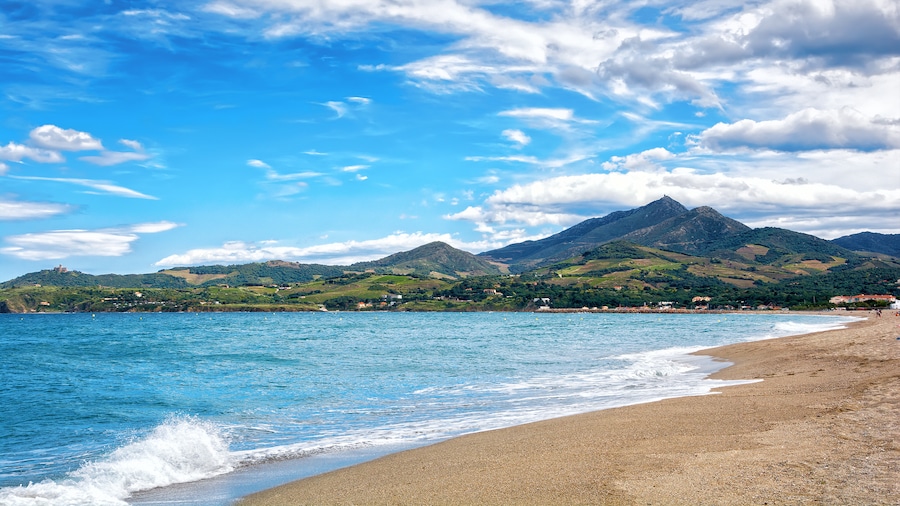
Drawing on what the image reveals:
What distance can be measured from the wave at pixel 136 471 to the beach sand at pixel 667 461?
2705 mm

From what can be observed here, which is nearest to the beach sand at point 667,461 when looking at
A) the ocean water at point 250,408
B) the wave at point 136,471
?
the ocean water at point 250,408

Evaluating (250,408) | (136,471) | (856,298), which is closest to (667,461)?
(136,471)

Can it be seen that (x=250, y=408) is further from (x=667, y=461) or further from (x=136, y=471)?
(x=667, y=461)

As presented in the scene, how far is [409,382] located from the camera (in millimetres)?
27484

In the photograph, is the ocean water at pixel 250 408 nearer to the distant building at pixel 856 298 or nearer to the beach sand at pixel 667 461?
the beach sand at pixel 667 461

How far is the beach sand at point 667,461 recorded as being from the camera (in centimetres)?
840

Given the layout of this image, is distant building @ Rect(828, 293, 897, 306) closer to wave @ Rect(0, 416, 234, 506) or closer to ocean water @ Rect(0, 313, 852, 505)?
ocean water @ Rect(0, 313, 852, 505)

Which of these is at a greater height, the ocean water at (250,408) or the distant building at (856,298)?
the ocean water at (250,408)

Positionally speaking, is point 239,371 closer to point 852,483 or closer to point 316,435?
point 316,435

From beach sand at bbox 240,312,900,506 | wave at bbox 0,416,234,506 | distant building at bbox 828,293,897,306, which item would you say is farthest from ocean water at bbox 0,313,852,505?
distant building at bbox 828,293,897,306

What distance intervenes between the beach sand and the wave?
270 centimetres

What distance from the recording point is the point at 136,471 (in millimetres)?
11992

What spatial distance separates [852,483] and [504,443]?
6774mm

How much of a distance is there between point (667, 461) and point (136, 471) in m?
9.72
